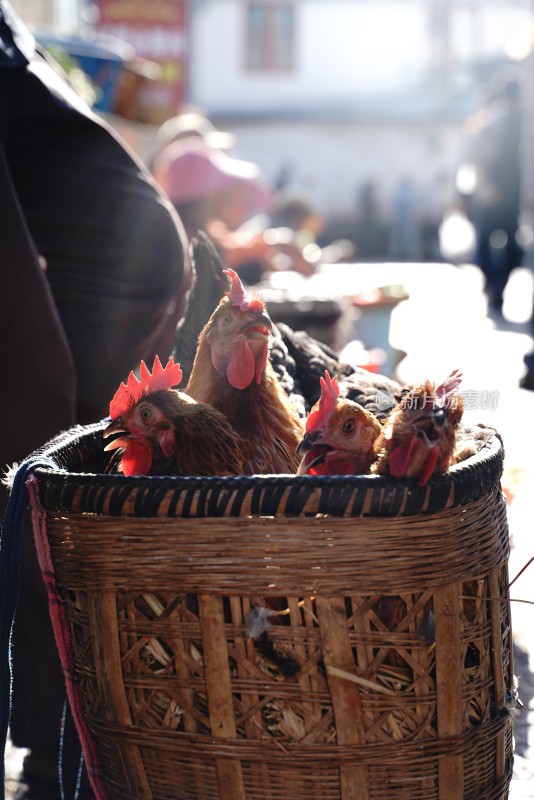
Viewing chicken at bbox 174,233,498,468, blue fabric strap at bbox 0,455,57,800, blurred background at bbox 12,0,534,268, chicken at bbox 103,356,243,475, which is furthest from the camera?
blurred background at bbox 12,0,534,268

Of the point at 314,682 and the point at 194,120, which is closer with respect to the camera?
the point at 314,682

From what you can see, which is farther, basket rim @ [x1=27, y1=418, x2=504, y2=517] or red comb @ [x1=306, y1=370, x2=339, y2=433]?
red comb @ [x1=306, y1=370, x2=339, y2=433]

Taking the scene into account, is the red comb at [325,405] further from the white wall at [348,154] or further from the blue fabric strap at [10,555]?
the white wall at [348,154]

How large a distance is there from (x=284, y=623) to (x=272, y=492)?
19cm

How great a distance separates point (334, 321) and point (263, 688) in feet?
10.3

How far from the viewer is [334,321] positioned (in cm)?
439

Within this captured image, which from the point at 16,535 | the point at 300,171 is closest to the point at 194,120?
the point at 16,535

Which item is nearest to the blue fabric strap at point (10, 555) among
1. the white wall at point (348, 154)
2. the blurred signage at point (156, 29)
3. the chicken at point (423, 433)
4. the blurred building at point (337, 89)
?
the chicken at point (423, 433)

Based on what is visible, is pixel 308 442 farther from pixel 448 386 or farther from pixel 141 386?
pixel 141 386

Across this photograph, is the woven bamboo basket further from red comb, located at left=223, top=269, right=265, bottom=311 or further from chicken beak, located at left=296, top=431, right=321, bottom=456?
red comb, located at left=223, top=269, right=265, bottom=311

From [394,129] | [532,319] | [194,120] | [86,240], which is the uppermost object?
[394,129]

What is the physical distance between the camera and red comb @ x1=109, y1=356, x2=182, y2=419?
174 centimetres

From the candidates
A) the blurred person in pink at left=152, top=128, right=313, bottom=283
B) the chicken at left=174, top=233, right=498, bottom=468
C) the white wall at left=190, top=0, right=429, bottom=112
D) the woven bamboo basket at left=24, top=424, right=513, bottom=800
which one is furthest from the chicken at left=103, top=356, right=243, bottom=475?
the white wall at left=190, top=0, right=429, bottom=112

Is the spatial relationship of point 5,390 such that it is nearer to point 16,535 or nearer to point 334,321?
point 16,535
